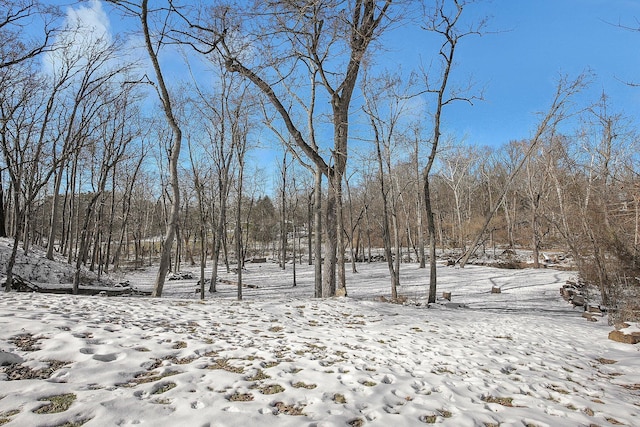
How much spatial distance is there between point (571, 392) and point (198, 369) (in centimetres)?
395

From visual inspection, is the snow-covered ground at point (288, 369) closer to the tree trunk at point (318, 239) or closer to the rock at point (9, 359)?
the rock at point (9, 359)

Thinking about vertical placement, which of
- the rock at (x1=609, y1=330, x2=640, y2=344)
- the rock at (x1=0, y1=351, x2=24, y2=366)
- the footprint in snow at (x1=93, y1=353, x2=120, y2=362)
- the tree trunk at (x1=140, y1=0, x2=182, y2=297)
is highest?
the tree trunk at (x1=140, y1=0, x2=182, y2=297)

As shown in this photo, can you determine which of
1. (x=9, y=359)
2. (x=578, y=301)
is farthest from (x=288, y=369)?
(x=578, y=301)

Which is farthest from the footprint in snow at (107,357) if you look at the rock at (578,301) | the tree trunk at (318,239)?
the rock at (578,301)

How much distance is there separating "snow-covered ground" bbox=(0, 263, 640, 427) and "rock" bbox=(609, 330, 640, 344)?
27 cm

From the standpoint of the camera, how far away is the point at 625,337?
6559 mm

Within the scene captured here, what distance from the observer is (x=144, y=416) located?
2354 mm

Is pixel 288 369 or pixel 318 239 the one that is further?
pixel 318 239

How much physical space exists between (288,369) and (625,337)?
6906mm

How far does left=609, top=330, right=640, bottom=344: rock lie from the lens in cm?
645

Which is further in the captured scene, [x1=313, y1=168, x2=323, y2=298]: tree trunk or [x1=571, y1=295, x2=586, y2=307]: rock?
[x1=313, y1=168, x2=323, y2=298]: tree trunk

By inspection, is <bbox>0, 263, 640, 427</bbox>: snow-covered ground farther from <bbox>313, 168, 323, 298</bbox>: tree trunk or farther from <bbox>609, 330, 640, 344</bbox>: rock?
<bbox>313, 168, 323, 298</bbox>: tree trunk

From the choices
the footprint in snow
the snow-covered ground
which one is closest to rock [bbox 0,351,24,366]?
the snow-covered ground

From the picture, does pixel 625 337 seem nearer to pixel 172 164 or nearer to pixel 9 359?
pixel 9 359
